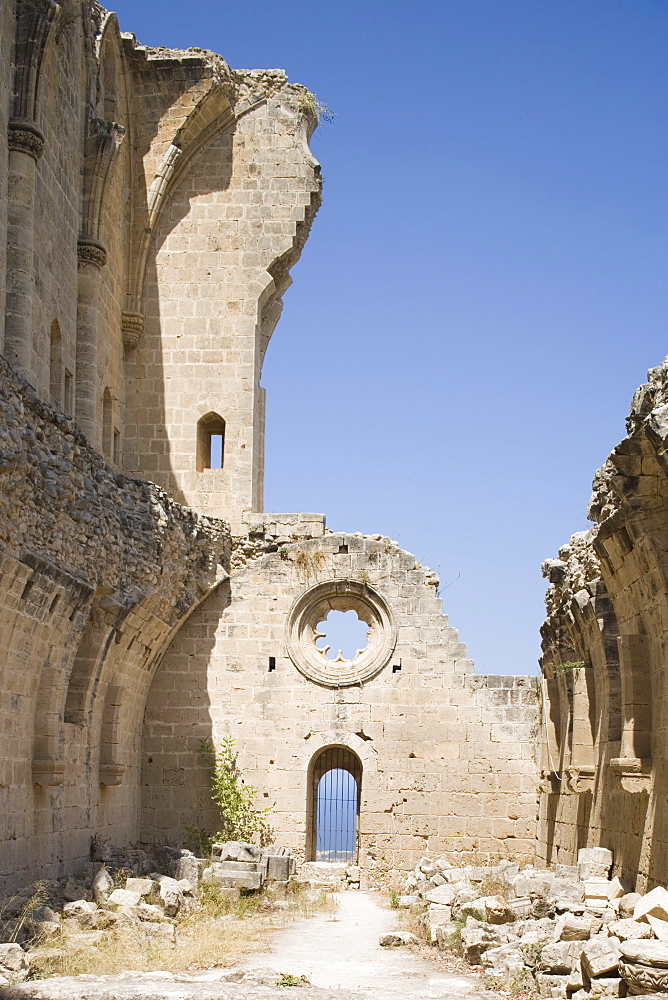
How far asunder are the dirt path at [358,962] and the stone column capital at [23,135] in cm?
945

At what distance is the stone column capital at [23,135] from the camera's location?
16219 mm

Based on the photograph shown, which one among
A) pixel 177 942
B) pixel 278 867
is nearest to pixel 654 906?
pixel 177 942

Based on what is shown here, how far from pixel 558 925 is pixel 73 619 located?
611 cm

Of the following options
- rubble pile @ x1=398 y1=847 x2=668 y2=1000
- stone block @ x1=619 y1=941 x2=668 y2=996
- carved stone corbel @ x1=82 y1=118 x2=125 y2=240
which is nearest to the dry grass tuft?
rubble pile @ x1=398 y1=847 x2=668 y2=1000

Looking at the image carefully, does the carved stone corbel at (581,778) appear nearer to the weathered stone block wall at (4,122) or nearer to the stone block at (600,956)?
the stone block at (600,956)

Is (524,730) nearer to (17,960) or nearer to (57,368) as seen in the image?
(57,368)

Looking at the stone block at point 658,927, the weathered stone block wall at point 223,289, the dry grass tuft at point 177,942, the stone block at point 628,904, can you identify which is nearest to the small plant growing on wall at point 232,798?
the dry grass tuft at point 177,942

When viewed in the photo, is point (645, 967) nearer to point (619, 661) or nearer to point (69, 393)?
point (619, 661)

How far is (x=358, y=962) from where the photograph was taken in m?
12.0

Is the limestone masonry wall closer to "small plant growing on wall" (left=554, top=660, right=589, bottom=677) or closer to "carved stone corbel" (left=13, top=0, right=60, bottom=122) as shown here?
"carved stone corbel" (left=13, top=0, right=60, bottom=122)

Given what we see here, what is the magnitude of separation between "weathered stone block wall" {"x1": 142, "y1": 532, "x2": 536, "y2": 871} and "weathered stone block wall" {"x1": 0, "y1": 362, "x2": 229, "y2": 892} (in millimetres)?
536

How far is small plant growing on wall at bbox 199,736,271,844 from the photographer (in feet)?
59.3

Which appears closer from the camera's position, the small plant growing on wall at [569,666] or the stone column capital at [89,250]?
the small plant growing on wall at [569,666]

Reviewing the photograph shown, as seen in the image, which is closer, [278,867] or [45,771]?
[45,771]
